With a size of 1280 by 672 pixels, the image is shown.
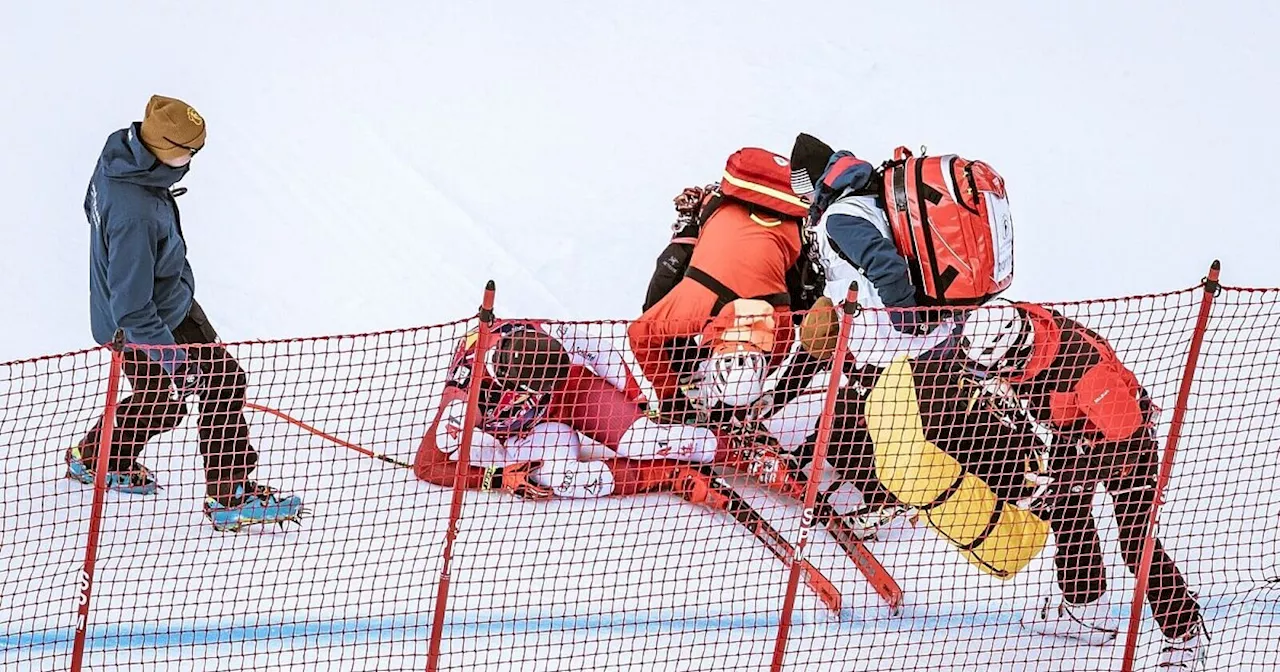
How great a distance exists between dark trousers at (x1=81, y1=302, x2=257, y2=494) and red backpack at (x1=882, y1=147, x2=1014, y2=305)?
2.25 m

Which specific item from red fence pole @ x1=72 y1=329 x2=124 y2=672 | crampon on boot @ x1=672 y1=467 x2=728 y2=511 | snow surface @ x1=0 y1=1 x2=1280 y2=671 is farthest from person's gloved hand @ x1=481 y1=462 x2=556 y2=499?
red fence pole @ x1=72 y1=329 x2=124 y2=672

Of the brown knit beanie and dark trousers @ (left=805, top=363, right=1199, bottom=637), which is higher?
the brown knit beanie

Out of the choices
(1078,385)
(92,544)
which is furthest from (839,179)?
(92,544)

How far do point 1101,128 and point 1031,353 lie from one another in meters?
3.82

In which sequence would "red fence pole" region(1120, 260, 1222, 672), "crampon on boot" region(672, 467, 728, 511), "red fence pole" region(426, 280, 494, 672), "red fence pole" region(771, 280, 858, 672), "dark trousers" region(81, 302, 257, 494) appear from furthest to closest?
"crampon on boot" region(672, 467, 728, 511)
"dark trousers" region(81, 302, 257, 494)
"red fence pole" region(1120, 260, 1222, 672)
"red fence pole" region(771, 280, 858, 672)
"red fence pole" region(426, 280, 494, 672)

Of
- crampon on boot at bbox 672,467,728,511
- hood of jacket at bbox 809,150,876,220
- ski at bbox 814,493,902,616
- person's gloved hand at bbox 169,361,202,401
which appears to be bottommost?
ski at bbox 814,493,902,616

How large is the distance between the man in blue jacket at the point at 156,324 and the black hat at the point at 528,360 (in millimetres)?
846

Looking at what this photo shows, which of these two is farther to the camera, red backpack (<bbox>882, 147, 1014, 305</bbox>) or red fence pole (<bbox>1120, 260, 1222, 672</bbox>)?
red backpack (<bbox>882, 147, 1014, 305</bbox>)

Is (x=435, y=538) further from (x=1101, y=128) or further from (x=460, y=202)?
(x=1101, y=128)

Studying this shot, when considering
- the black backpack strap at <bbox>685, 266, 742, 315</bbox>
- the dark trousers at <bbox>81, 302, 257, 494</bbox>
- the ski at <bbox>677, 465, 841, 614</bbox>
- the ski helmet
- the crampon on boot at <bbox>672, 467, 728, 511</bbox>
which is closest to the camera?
the ski at <bbox>677, 465, 841, 614</bbox>

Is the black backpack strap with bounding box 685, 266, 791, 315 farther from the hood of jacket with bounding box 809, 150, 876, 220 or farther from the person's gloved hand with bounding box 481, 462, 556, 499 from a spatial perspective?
the person's gloved hand with bounding box 481, 462, 556, 499

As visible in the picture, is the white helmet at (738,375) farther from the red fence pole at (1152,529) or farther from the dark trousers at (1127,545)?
the red fence pole at (1152,529)

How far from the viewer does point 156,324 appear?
197 inches

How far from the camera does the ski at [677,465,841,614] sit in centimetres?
493
